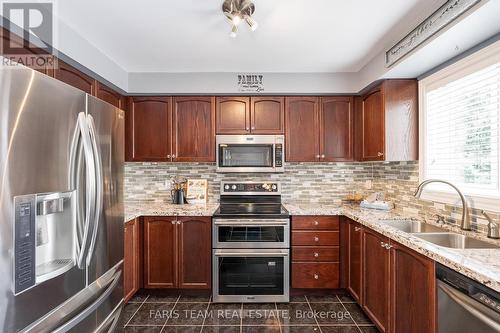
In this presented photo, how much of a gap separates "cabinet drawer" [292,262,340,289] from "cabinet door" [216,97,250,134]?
5.22ft

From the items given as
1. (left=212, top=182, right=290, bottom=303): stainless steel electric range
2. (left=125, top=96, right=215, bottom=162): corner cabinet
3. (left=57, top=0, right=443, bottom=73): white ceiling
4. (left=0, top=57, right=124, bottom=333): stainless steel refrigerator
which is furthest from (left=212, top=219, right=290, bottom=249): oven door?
(left=57, top=0, right=443, bottom=73): white ceiling

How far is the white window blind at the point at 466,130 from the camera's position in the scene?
66.8 inches

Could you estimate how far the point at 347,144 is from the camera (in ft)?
9.77

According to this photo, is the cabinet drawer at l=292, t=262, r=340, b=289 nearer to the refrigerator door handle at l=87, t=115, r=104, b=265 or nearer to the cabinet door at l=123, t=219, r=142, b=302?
the cabinet door at l=123, t=219, r=142, b=302

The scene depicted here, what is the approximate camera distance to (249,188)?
10.2 feet

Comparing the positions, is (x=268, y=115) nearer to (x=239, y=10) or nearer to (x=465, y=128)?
(x=239, y=10)

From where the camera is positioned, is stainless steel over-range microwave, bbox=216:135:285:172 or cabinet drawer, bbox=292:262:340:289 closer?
cabinet drawer, bbox=292:262:340:289

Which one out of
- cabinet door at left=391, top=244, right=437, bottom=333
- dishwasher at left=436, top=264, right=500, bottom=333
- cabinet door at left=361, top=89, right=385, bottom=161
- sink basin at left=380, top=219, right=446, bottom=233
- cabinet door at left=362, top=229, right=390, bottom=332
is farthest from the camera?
cabinet door at left=361, top=89, right=385, bottom=161

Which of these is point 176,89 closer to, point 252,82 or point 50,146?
point 252,82

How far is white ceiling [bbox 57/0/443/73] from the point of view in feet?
5.57

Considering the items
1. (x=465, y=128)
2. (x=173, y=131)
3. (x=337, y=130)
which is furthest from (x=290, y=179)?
(x=465, y=128)

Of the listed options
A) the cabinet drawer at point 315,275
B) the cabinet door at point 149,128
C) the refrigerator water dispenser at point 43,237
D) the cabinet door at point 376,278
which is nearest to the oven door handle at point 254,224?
the cabinet drawer at point 315,275

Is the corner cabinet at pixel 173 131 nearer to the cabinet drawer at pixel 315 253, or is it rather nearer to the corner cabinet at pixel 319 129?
the corner cabinet at pixel 319 129

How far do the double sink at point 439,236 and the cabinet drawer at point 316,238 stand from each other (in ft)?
2.00
